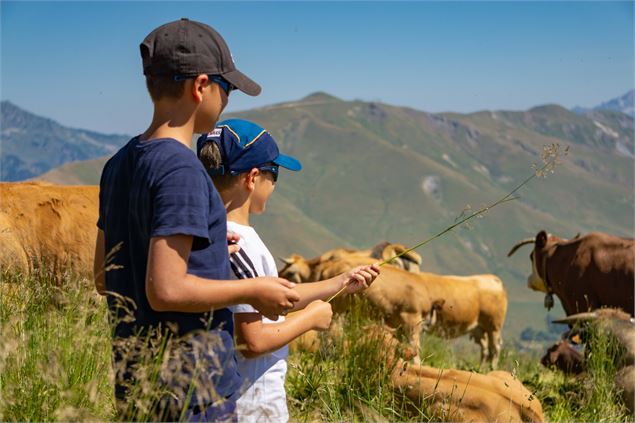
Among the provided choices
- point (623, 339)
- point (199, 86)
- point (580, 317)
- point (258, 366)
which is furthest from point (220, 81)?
point (580, 317)

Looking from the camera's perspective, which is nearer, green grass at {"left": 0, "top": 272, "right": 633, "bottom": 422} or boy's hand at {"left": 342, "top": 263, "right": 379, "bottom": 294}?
green grass at {"left": 0, "top": 272, "right": 633, "bottom": 422}

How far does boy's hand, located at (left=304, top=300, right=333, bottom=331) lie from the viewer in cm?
373

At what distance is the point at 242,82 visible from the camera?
11.1ft

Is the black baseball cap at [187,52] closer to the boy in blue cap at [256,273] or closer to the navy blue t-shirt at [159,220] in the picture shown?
the navy blue t-shirt at [159,220]

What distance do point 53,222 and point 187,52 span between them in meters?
6.60

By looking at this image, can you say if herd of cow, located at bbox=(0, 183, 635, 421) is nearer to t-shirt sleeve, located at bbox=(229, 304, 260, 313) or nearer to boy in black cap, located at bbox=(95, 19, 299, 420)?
t-shirt sleeve, located at bbox=(229, 304, 260, 313)

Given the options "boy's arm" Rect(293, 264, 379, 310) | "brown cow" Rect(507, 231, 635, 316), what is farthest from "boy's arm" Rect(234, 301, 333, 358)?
"brown cow" Rect(507, 231, 635, 316)

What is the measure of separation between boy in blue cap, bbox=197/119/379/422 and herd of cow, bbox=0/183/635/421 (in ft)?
5.89

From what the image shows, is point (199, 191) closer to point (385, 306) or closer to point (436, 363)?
point (436, 363)

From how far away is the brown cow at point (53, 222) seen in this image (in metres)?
9.12

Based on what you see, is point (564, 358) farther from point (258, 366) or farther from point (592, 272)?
point (258, 366)

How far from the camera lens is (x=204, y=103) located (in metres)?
3.28

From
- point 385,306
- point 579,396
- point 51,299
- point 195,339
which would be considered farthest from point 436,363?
point 195,339

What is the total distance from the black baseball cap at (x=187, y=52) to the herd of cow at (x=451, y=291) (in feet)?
9.19
